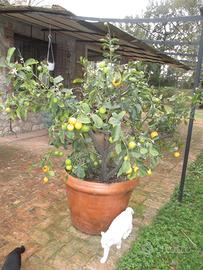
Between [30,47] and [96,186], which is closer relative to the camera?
[96,186]

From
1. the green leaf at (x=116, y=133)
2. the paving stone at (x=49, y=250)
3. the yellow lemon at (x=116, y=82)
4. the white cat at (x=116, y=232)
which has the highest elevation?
the yellow lemon at (x=116, y=82)

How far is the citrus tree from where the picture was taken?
207cm

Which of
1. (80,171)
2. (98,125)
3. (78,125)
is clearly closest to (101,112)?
(98,125)

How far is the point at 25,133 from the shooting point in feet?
22.8

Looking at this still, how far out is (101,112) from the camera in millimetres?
2199

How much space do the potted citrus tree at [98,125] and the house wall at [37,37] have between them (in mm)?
3016

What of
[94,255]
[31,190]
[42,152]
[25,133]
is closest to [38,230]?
[94,255]

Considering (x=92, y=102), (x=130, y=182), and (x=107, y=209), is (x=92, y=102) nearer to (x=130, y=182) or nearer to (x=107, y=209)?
(x=130, y=182)

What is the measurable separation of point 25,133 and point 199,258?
529cm

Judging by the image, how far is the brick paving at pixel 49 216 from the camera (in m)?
2.45

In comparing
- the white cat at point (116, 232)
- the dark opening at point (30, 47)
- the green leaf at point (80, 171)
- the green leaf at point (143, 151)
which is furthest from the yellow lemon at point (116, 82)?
the dark opening at point (30, 47)

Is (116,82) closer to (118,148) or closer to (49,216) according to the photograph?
(118,148)

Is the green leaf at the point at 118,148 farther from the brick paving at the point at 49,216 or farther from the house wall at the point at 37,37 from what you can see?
the house wall at the point at 37,37

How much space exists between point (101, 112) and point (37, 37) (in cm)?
552
